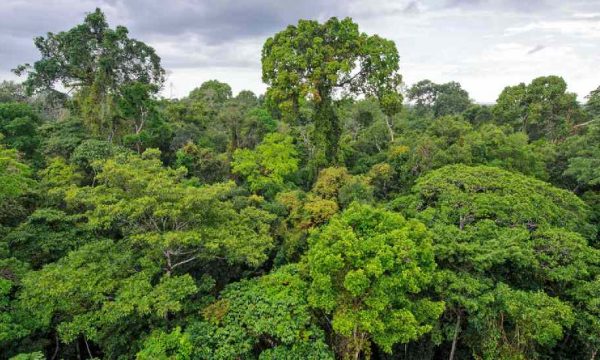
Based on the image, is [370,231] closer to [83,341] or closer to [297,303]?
[297,303]

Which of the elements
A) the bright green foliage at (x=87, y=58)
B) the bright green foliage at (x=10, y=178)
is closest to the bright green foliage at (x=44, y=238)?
the bright green foliage at (x=10, y=178)

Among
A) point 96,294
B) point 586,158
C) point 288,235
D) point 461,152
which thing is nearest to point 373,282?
point 288,235

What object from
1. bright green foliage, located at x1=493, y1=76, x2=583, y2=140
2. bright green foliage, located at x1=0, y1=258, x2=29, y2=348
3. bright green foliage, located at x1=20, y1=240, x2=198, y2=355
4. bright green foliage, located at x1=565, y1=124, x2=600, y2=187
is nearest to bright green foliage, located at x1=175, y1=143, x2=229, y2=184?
bright green foliage, located at x1=20, y1=240, x2=198, y2=355

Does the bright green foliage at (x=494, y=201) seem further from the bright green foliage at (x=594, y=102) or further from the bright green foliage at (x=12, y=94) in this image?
the bright green foliage at (x=12, y=94)

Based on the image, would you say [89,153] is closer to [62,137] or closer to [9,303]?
[62,137]

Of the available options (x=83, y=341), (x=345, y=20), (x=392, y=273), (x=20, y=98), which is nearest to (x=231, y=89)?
(x=20, y=98)
